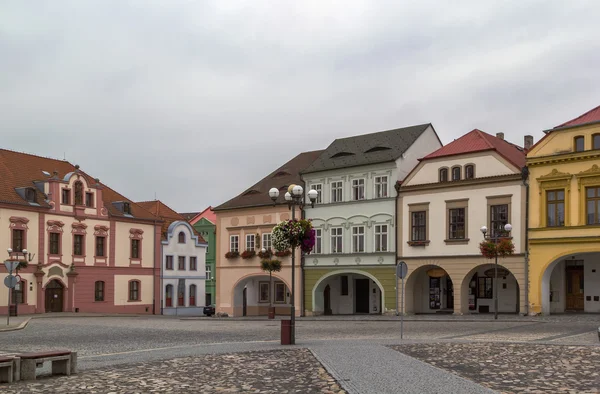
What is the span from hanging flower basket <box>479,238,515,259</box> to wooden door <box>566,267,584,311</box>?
15.8ft

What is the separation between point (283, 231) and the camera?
22.8 m

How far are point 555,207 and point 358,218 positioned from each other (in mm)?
12565

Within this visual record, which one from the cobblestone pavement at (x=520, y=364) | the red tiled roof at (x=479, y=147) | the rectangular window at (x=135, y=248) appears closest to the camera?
the cobblestone pavement at (x=520, y=364)

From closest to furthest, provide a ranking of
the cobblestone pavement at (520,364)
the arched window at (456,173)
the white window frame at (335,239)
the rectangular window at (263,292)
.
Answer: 1. the cobblestone pavement at (520,364)
2. the arched window at (456,173)
3. the white window frame at (335,239)
4. the rectangular window at (263,292)

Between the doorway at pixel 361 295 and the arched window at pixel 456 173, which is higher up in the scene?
the arched window at pixel 456 173

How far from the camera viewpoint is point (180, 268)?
66.5m

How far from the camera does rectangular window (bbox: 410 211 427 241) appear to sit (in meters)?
44.8

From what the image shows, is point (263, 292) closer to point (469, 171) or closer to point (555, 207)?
point (469, 171)

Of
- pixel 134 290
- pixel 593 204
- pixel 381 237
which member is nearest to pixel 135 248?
pixel 134 290

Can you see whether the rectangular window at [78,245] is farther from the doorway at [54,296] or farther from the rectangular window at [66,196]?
the doorway at [54,296]

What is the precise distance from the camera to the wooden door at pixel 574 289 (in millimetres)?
40938

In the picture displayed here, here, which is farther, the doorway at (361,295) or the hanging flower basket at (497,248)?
the doorway at (361,295)

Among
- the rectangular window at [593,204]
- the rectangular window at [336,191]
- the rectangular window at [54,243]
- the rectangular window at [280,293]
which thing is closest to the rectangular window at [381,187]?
the rectangular window at [336,191]

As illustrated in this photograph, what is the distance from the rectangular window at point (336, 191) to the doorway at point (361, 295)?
5.77 meters
